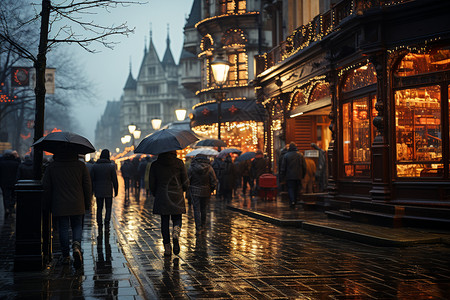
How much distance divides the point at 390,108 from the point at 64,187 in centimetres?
795

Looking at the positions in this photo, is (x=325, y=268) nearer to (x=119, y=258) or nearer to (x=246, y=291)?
(x=246, y=291)

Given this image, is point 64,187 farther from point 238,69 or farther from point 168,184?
point 238,69

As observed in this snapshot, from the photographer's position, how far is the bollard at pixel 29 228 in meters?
8.53

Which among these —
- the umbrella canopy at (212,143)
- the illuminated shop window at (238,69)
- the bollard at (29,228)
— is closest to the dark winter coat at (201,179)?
the bollard at (29,228)

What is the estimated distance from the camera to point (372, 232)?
468 inches

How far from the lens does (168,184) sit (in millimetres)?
10430

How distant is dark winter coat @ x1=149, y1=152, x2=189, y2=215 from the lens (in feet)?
34.0

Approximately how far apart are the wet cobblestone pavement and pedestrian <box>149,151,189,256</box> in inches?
21.5

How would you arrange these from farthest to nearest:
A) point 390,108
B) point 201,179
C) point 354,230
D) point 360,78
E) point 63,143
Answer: point 360,78
point 201,179
point 390,108
point 354,230
point 63,143

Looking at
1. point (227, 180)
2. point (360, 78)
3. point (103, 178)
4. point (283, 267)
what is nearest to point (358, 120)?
point (360, 78)

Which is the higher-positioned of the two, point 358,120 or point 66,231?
point 358,120

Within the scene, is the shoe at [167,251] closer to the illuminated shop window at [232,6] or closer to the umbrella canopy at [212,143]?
the umbrella canopy at [212,143]

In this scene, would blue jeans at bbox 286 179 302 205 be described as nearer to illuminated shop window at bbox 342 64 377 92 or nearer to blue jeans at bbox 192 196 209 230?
illuminated shop window at bbox 342 64 377 92

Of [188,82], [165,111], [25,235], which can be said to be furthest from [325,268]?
[165,111]
